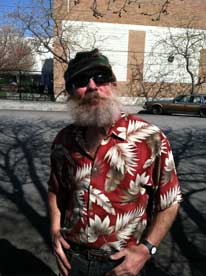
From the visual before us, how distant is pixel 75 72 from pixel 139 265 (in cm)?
107

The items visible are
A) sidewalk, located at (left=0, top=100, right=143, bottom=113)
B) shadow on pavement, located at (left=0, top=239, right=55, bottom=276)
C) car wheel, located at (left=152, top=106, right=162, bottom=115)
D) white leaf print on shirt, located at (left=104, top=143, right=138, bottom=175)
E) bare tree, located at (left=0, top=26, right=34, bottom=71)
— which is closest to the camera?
white leaf print on shirt, located at (left=104, top=143, right=138, bottom=175)

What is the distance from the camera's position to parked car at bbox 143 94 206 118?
79.7ft

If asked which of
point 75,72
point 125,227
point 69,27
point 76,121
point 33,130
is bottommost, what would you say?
point 33,130

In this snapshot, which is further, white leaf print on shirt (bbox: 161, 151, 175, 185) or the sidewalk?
the sidewalk

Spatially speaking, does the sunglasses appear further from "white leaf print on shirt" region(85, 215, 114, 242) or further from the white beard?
"white leaf print on shirt" region(85, 215, 114, 242)

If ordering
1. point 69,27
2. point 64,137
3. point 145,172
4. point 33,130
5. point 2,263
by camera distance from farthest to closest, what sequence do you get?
point 69,27
point 33,130
point 2,263
point 64,137
point 145,172

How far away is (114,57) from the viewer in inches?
1218

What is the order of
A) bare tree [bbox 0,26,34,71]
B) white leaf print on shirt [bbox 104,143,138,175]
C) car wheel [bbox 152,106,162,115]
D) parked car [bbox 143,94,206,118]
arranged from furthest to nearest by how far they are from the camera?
bare tree [bbox 0,26,34,71] < car wheel [bbox 152,106,162,115] < parked car [bbox 143,94,206,118] < white leaf print on shirt [bbox 104,143,138,175]

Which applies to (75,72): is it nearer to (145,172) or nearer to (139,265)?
(145,172)

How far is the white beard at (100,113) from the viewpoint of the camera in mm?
2035

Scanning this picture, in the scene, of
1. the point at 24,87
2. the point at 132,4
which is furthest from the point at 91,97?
the point at 24,87

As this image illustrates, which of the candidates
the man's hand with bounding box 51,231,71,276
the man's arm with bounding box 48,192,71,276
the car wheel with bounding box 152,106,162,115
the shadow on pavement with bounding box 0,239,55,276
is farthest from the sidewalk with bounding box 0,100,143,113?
the man's hand with bounding box 51,231,71,276

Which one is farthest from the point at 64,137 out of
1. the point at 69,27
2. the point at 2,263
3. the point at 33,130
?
the point at 69,27

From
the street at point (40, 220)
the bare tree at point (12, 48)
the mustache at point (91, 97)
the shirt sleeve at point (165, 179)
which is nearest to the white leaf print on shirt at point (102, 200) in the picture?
the shirt sleeve at point (165, 179)
